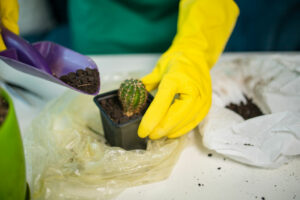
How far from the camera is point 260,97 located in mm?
817

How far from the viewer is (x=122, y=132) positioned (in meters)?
0.57

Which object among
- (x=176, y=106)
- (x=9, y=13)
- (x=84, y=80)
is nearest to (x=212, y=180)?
(x=176, y=106)

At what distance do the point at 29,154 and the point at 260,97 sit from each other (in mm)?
810

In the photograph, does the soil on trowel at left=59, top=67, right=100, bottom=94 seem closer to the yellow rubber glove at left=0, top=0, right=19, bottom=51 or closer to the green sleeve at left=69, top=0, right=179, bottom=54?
the yellow rubber glove at left=0, top=0, right=19, bottom=51

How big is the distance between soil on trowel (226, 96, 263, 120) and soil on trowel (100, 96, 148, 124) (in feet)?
1.16

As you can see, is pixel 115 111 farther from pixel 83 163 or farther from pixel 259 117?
pixel 259 117

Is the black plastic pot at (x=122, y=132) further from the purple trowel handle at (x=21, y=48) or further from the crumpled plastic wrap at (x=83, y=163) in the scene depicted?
the purple trowel handle at (x=21, y=48)

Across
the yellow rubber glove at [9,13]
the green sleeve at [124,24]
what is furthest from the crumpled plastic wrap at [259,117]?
the yellow rubber glove at [9,13]

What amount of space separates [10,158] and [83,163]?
0.23 m

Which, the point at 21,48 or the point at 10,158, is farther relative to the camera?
the point at 21,48

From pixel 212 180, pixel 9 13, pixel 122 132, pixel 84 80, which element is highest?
pixel 9 13

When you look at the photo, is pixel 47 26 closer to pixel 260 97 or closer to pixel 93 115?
pixel 93 115

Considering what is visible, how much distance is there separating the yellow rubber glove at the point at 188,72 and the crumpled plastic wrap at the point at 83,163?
0.21ft

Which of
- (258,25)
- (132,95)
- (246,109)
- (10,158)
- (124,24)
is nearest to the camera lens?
(10,158)
